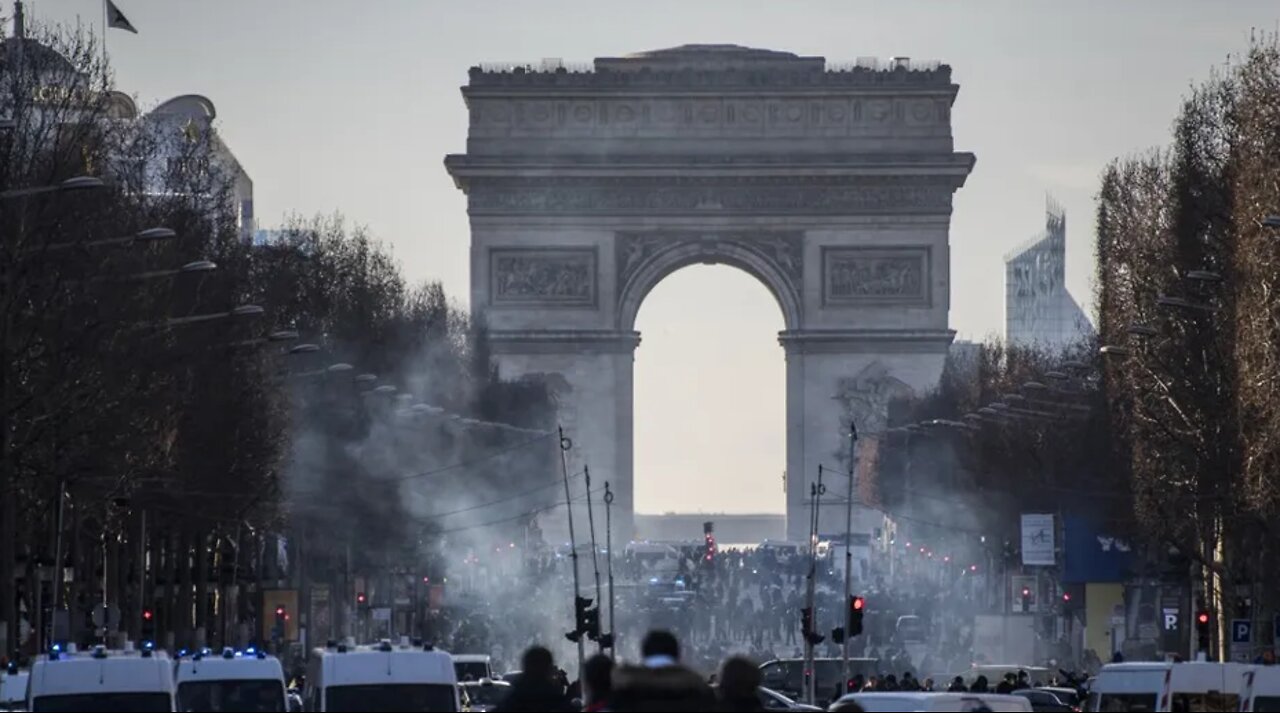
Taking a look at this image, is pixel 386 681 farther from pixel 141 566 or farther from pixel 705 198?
pixel 705 198

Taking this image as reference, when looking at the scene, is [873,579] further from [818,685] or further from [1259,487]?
[1259,487]

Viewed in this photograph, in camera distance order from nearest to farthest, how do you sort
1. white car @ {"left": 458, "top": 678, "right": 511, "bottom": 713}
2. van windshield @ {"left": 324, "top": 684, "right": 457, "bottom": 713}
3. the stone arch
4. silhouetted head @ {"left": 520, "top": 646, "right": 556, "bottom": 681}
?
1. silhouetted head @ {"left": 520, "top": 646, "right": 556, "bottom": 681}
2. van windshield @ {"left": 324, "top": 684, "right": 457, "bottom": 713}
3. white car @ {"left": 458, "top": 678, "right": 511, "bottom": 713}
4. the stone arch

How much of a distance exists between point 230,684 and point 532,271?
102 metres

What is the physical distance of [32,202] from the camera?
53.8 m

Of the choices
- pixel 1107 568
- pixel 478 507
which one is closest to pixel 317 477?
pixel 1107 568

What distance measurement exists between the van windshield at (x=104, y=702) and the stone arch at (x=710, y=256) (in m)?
106

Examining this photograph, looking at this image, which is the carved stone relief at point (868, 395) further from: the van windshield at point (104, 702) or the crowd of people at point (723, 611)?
the van windshield at point (104, 702)

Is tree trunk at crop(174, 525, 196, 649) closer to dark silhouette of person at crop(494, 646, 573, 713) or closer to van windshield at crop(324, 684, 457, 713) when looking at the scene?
van windshield at crop(324, 684, 457, 713)

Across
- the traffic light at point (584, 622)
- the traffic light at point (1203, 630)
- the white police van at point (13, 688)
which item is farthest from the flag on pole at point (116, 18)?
the white police van at point (13, 688)

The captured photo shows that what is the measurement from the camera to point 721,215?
139000 mm

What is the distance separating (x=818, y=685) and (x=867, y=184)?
72.8 m

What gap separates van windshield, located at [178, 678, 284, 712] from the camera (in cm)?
3731

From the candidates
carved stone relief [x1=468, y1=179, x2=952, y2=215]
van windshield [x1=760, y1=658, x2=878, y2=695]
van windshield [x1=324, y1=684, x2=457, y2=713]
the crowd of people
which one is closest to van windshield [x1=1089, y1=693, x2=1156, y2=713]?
van windshield [x1=324, y1=684, x2=457, y2=713]

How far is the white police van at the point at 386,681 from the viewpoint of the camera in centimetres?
3572
